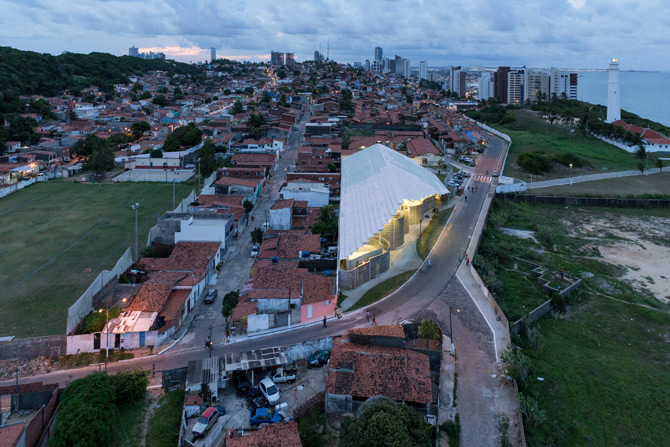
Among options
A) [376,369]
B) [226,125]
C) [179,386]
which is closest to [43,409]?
[179,386]

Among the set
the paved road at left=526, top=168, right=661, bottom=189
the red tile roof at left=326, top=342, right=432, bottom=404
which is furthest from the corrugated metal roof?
the paved road at left=526, top=168, right=661, bottom=189

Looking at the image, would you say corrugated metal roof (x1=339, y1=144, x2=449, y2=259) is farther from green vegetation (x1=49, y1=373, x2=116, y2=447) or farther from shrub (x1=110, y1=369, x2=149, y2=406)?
green vegetation (x1=49, y1=373, x2=116, y2=447)

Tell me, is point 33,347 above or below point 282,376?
Answer: above

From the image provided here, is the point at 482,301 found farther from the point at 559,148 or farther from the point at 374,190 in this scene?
the point at 559,148

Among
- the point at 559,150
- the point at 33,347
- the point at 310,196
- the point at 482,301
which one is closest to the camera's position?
the point at 33,347

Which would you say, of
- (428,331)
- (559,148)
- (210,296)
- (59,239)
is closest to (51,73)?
(59,239)

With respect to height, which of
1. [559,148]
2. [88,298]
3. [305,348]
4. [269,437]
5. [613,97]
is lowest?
[269,437]

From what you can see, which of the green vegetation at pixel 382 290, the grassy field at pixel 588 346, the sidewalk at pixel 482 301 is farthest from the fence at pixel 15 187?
the grassy field at pixel 588 346
